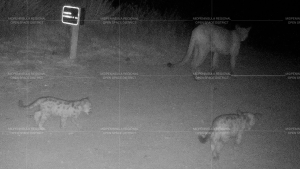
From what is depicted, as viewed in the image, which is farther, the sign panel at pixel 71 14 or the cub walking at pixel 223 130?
the sign panel at pixel 71 14

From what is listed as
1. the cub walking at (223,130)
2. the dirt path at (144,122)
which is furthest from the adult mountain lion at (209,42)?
the cub walking at (223,130)

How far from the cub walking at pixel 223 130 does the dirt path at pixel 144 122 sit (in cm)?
18

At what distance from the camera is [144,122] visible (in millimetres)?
6289

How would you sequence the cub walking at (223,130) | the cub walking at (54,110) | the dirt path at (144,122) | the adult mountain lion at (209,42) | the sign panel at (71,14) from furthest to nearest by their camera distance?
the adult mountain lion at (209,42)
the sign panel at (71,14)
the cub walking at (54,110)
the cub walking at (223,130)
the dirt path at (144,122)

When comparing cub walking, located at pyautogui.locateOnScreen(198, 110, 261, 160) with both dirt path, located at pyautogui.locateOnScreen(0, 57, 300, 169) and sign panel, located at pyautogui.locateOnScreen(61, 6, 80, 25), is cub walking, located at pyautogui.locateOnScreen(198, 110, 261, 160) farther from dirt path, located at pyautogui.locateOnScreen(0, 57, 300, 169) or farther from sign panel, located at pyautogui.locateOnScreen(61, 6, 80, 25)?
sign panel, located at pyautogui.locateOnScreen(61, 6, 80, 25)

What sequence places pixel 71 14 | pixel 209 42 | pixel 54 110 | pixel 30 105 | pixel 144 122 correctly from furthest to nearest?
pixel 209 42 → pixel 71 14 → pixel 144 122 → pixel 30 105 → pixel 54 110

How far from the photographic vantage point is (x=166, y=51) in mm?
12617

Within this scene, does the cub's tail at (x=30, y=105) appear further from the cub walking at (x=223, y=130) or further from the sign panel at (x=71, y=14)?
the sign panel at (x=71, y=14)

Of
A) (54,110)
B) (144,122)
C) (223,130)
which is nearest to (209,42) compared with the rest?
(144,122)

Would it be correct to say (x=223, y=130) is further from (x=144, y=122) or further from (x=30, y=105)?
(x=30, y=105)

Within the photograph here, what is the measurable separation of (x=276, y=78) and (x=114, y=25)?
6.06 meters

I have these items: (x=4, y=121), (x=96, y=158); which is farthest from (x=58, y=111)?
(x=96, y=158)

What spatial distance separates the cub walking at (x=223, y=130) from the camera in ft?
16.7

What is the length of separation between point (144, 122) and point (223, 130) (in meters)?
1.64
